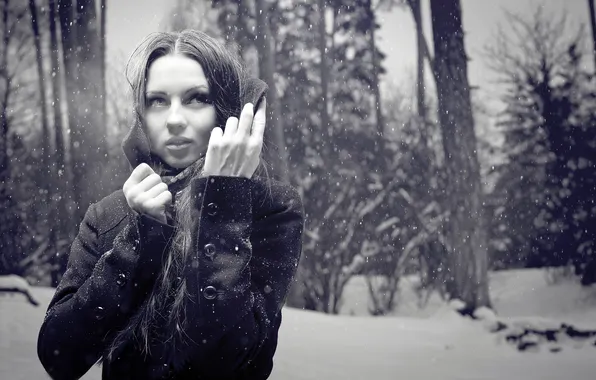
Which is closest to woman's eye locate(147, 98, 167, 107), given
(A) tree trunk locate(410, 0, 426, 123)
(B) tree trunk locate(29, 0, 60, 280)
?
(B) tree trunk locate(29, 0, 60, 280)

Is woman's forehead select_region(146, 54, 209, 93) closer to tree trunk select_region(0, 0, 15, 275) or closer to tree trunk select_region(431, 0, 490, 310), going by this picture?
tree trunk select_region(431, 0, 490, 310)

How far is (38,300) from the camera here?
413 centimetres

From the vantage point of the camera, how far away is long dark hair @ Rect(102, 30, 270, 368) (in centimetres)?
97

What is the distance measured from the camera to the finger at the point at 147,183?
854 mm

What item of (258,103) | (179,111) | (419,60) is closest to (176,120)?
(179,111)

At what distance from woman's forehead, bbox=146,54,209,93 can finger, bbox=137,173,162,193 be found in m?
0.27

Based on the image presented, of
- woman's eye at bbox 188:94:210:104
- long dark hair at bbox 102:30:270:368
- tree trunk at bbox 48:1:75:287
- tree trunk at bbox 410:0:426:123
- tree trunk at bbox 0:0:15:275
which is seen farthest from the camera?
tree trunk at bbox 410:0:426:123

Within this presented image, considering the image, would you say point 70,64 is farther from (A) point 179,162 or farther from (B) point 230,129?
(B) point 230,129

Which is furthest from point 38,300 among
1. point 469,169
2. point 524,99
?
point 524,99

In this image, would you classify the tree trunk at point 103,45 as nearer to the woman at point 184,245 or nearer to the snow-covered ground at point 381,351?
the snow-covered ground at point 381,351

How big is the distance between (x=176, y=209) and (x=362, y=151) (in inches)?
204

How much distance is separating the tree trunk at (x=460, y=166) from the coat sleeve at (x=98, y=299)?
4.00 metres

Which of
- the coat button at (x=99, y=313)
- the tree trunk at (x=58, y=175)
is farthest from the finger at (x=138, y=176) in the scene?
the tree trunk at (x=58, y=175)

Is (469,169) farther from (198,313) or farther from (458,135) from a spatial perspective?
(198,313)
